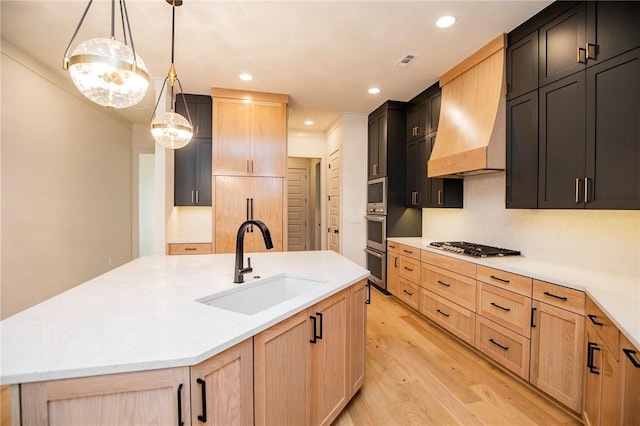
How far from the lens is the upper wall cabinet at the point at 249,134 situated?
12.9 ft

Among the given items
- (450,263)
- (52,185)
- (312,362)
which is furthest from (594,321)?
(52,185)

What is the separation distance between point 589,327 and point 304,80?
3.44m

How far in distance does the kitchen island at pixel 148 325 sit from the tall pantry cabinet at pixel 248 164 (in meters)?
2.02

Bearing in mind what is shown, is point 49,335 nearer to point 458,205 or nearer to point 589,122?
point 589,122

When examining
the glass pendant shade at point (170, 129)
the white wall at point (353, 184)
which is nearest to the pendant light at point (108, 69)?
the glass pendant shade at point (170, 129)

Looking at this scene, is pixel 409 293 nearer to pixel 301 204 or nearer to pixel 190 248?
pixel 190 248

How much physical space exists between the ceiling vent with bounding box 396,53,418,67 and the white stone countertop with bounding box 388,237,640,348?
2.06 m

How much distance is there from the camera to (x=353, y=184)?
501cm

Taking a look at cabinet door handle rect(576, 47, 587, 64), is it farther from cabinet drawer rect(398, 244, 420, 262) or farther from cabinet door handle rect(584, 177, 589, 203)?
cabinet drawer rect(398, 244, 420, 262)

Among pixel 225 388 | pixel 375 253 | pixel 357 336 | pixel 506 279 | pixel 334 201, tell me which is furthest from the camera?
pixel 334 201

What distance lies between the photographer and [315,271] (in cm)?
202

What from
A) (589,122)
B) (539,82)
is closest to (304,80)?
(539,82)

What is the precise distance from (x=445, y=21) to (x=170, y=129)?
2.37 m

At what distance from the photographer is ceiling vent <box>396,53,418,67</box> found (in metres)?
2.99
